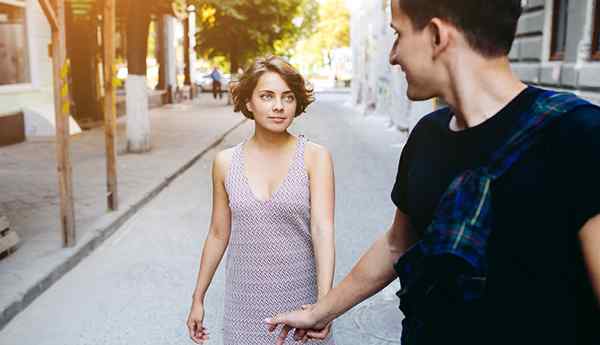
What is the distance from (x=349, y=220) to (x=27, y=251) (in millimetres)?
3707

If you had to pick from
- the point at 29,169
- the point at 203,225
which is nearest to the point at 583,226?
the point at 203,225

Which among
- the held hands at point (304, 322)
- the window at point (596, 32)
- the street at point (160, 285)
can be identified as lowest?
the street at point (160, 285)

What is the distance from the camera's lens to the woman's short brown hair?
9.00ft

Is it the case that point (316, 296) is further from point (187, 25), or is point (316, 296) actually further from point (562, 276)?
point (187, 25)

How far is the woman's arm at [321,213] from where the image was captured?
2679 mm

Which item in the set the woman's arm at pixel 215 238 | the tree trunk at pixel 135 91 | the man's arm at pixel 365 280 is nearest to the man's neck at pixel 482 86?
the man's arm at pixel 365 280

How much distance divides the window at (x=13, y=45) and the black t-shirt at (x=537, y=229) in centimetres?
1646

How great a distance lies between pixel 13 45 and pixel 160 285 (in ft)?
43.0

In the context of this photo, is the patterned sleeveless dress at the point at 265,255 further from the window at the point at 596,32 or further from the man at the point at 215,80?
the man at the point at 215,80

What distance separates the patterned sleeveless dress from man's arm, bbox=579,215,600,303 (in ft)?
4.83

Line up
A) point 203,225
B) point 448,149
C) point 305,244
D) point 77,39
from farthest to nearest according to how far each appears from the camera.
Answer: point 77,39
point 203,225
point 305,244
point 448,149

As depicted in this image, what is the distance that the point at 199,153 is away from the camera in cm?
1460

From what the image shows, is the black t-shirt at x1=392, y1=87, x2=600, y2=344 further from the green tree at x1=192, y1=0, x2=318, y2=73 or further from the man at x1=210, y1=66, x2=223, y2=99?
the man at x1=210, y1=66, x2=223, y2=99

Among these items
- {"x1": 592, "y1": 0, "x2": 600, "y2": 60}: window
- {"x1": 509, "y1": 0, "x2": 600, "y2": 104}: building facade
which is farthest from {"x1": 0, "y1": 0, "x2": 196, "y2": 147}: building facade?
{"x1": 592, "y1": 0, "x2": 600, "y2": 60}: window
